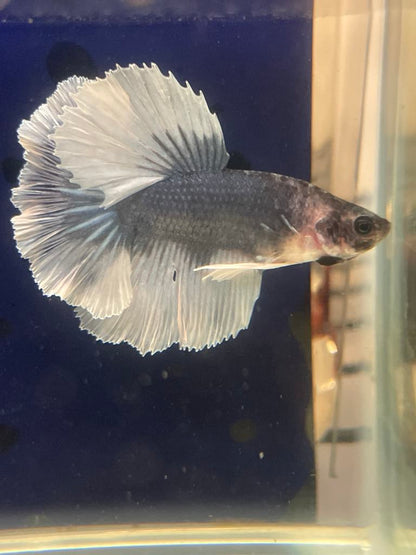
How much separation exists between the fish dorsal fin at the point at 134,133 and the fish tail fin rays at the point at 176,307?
17 cm

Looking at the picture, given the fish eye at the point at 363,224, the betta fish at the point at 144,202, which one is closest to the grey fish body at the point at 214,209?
the betta fish at the point at 144,202

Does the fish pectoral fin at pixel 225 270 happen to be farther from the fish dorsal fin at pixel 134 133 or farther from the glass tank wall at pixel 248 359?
the glass tank wall at pixel 248 359

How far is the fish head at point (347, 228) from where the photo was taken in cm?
99

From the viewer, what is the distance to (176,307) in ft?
3.55

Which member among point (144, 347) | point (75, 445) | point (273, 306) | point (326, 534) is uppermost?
point (273, 306)

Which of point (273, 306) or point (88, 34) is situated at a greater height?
point (88, 34)

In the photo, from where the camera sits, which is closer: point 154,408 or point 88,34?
point 88,34

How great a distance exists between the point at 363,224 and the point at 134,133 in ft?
1.55

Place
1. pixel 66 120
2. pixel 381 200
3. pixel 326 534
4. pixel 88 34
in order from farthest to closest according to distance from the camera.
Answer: pixel 326 534
pixel 381 200
pixel 88 34
pixel 66 120

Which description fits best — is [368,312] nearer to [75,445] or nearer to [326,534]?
[326,534]

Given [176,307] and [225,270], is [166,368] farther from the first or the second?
[225,270]

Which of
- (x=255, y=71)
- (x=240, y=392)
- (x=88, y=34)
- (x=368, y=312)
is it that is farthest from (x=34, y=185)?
(x=368, y=312)

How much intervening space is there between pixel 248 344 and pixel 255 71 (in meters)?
0.72

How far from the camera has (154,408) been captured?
1466 mm
